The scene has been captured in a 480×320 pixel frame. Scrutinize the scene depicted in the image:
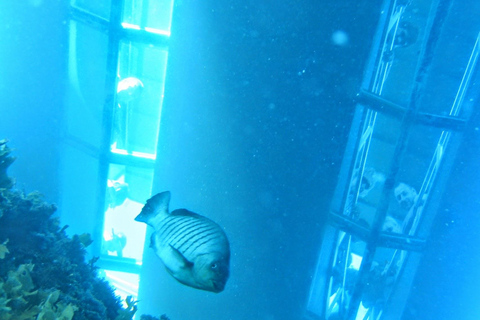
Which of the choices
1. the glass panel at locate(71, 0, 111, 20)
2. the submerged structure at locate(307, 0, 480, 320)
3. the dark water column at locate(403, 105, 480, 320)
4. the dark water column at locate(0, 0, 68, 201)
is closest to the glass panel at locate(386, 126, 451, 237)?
the submerged structure at locate(307, 0, 480, 320)

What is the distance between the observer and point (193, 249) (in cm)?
215

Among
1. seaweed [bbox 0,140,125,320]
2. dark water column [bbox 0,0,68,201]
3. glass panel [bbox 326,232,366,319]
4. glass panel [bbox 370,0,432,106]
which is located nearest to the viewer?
seaweed [bbox 0,140,125,320]

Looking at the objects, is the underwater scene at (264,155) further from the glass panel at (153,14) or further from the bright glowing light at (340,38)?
the glass panel at (153,14)

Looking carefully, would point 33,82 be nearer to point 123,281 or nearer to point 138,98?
point 138,98

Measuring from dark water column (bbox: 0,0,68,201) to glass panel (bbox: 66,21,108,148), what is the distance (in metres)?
0.23

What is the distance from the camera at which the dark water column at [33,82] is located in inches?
251

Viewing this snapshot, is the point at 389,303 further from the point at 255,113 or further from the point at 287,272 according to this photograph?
the point at 255,113

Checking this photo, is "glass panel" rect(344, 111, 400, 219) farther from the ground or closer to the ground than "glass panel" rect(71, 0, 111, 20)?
closer to the ground

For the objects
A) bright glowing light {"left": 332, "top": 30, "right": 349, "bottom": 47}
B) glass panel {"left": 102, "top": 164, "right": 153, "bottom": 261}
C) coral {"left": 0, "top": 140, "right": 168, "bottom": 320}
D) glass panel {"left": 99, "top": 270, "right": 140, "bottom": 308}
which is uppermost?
bright glowing light {"left": 332, "top": 30, "right": 349, "bottom": 47}

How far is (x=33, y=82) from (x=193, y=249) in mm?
6208

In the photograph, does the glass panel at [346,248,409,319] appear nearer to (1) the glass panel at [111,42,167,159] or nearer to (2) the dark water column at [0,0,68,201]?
(1) the glass panel at [111,42,167,159]

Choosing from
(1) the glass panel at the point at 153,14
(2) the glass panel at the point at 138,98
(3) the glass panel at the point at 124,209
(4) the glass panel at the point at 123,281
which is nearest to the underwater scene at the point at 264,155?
(2) the glass panel at the point at 138,98

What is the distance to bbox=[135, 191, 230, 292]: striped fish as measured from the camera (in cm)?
208

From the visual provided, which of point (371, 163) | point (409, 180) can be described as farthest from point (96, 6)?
point (409, 180)
